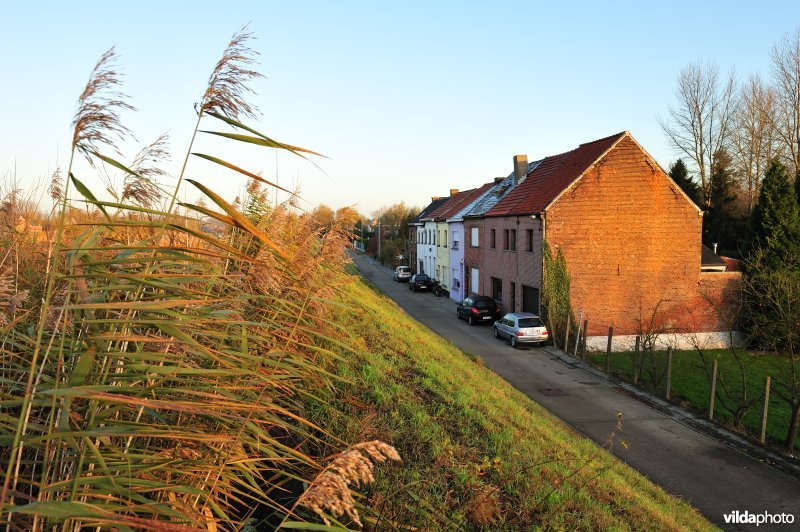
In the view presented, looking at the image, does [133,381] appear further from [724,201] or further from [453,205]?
[724,201]

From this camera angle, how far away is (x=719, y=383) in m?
16.9

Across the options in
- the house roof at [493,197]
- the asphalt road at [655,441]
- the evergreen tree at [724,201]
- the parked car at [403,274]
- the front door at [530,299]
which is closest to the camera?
the asphalt road at [655,441]

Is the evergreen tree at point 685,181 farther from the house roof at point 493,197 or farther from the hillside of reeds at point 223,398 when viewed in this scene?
the hillside of reeds at point 223,398

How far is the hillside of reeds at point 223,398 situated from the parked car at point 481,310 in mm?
18388

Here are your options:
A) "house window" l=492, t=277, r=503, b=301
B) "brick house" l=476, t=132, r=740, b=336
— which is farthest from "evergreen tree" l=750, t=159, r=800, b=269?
"house window" l=492, t=277, r=503, b=301

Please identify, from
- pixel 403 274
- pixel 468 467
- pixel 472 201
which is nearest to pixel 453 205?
pixel 472 201

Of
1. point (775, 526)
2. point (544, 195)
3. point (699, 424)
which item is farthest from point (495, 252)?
point (775, 526)

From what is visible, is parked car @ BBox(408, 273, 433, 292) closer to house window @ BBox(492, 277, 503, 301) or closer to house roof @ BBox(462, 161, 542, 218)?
house roof @ BBox(462, 161, 542, 218)

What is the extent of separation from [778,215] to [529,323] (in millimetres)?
12432

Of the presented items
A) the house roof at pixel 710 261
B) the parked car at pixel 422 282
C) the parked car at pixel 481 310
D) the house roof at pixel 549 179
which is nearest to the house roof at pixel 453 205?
the parked car at pixel 422 282

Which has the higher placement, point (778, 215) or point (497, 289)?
point (778, 215)

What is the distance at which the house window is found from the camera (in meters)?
29.7

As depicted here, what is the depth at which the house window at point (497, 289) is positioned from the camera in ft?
97.4

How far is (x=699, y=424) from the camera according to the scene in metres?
13.7
